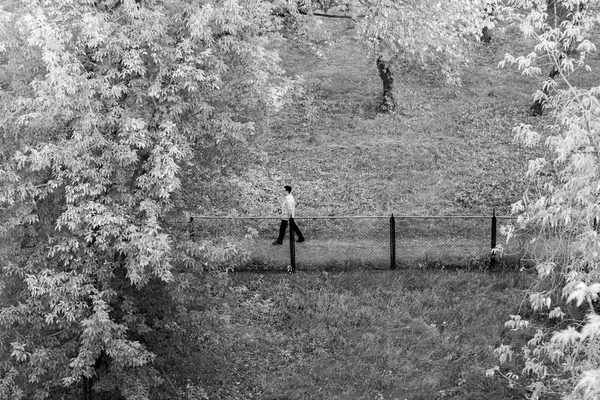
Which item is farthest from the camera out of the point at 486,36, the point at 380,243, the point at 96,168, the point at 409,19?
the point at 486,36

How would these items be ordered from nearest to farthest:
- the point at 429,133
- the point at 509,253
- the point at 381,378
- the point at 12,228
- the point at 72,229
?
the point at 72,229
the point at 12,228
the point at 381,378
the point at 509,253
the point at 429,133

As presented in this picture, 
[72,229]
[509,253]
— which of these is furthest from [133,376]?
[509,253]

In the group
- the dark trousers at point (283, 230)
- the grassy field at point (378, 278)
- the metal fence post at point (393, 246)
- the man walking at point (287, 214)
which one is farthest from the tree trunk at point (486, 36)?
the dark trousers at point (283, 230)

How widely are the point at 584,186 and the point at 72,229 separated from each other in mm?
6698

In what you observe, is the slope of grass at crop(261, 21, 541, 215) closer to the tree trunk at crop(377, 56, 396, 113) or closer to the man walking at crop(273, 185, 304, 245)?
the tree trunk at crop(377, 56, 396, 113)

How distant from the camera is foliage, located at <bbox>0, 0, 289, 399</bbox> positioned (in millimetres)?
9805

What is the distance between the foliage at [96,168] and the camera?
980 centimetres

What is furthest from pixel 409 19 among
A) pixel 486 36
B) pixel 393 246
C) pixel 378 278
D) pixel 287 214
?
pixel 486 36

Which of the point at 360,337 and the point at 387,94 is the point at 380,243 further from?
the point at 387,94

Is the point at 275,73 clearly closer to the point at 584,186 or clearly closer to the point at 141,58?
the point at 141,58

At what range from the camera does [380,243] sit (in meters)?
18.3

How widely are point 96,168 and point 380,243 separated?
9.69 meters

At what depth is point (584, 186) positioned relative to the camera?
26.7 ft

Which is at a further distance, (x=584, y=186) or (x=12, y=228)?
(x=12, y=228)
